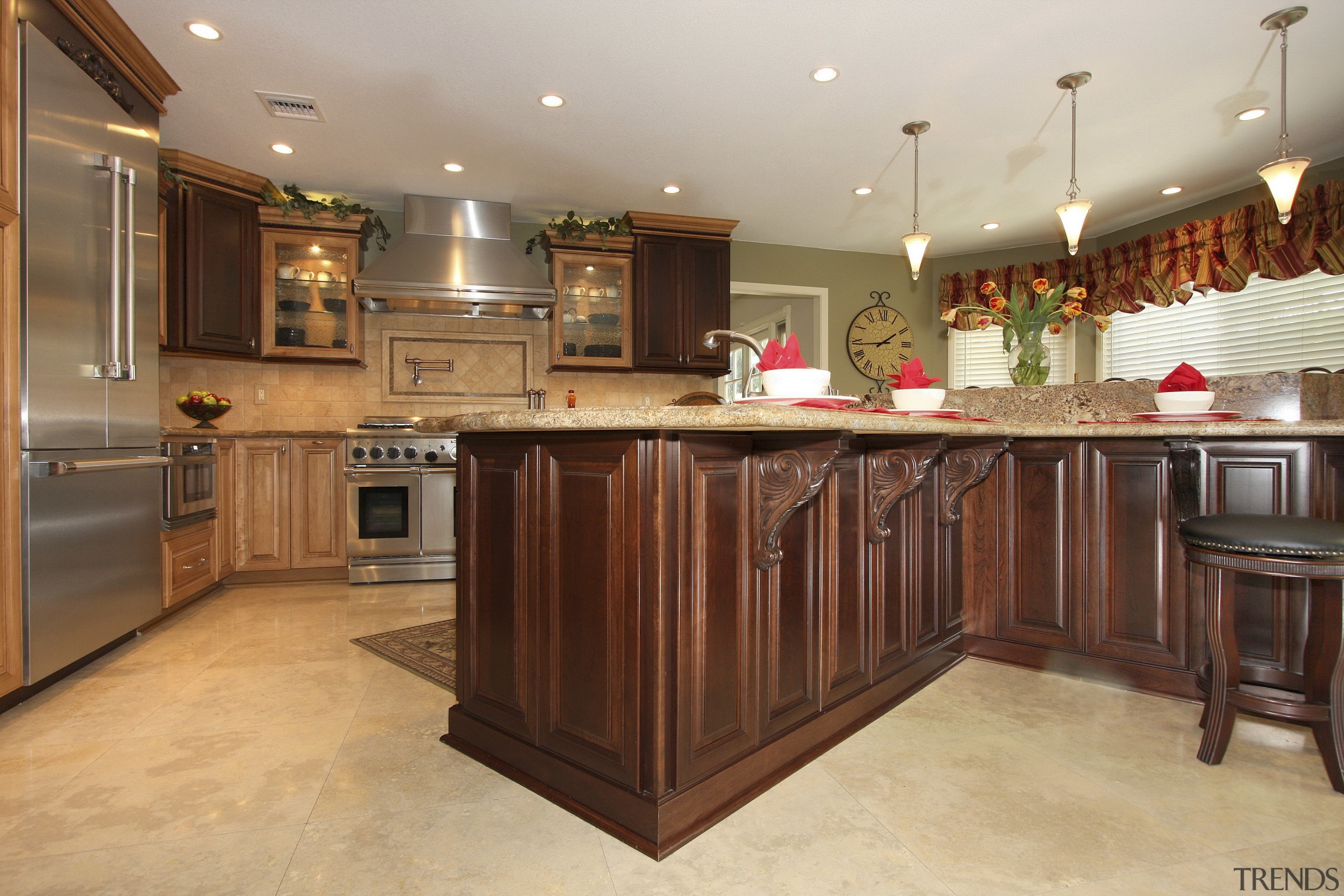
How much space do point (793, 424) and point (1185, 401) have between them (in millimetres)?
1726

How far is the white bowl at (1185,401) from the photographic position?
208 centimetres

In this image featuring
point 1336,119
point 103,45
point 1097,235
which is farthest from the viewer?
point 1097,235

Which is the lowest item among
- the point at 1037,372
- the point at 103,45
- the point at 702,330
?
the point at 1037,372

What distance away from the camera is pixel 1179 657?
2.06 metres

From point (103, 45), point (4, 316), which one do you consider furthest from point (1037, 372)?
point (103, 45)

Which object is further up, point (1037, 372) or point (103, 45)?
point (103, 45)

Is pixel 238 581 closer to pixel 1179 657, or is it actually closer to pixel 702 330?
pixel 702 330

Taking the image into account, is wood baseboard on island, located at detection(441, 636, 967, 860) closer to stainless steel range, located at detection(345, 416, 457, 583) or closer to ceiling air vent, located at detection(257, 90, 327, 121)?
stainless steel range, located at detection(345, 416, 457, 583)

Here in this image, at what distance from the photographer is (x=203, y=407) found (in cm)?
380

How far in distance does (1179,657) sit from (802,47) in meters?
2.68

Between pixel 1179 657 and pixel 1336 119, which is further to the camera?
pixel 1336 119

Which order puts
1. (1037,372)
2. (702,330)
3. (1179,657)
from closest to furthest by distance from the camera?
(1179,657)
(1037,372)
(702,330)

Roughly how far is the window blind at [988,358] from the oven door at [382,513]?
448 cm

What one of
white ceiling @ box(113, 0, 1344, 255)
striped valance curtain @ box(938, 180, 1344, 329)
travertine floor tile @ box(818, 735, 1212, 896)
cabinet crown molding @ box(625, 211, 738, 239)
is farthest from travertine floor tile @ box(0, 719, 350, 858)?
striped valance curtain @ box(938, 180, 1344, 329)
